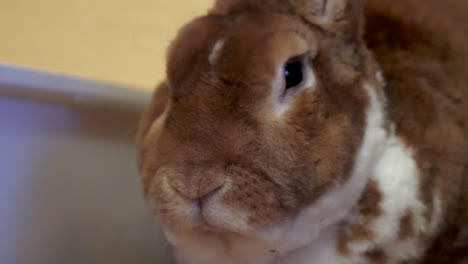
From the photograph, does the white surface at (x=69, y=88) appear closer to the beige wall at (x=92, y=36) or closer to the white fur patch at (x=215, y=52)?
the white fur patch at (x=215, y=52)

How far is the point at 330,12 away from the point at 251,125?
18 centimetres

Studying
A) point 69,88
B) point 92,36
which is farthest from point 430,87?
point 92,36

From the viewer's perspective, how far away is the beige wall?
1325 mm

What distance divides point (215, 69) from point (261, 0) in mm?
125

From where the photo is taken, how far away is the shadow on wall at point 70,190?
852 mm

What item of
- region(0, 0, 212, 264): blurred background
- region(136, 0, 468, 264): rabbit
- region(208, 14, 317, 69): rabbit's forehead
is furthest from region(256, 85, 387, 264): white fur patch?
region(0, 0, 212, 264): blurred background

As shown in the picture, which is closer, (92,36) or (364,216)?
(364,216)

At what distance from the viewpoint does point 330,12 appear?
2.52 ft

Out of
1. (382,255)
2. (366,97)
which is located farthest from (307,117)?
(382,255)

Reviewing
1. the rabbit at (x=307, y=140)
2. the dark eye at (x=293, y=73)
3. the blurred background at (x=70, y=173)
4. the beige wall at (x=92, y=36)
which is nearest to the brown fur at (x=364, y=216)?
the rabbit at (x=307, y=140)

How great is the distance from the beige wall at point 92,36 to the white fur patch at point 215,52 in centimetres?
60

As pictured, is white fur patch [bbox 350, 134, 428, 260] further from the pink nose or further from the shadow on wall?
the shadow on wall

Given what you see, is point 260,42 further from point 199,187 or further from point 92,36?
point 92,36

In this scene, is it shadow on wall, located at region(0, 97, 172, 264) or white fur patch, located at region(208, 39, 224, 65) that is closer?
white fur patch, located at region(208, 39, 224, 65)
